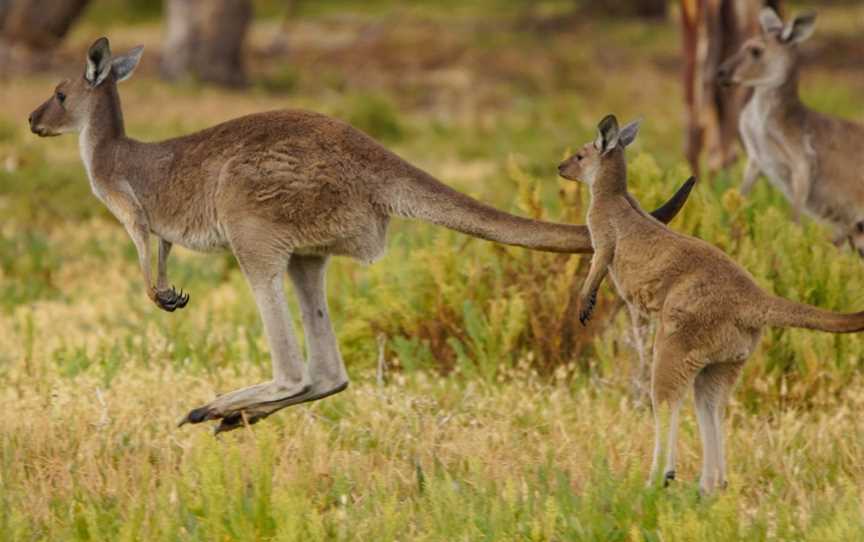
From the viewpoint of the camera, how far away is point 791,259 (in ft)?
20.5

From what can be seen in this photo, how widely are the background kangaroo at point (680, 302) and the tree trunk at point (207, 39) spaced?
1183 centimetres

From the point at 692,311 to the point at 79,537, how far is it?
5.89 ft

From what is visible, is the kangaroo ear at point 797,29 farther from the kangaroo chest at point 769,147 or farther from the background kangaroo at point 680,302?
the background kangaroo at point 680,302

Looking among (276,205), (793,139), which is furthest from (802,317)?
(793,139)

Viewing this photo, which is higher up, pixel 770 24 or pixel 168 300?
pixel 770 24

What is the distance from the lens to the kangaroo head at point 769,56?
27.0 feet

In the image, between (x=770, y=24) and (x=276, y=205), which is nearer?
(x=276, y=205)

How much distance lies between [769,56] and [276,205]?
416cm

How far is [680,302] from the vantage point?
4.42 metres

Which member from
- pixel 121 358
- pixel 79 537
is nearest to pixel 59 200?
pixel 121 358

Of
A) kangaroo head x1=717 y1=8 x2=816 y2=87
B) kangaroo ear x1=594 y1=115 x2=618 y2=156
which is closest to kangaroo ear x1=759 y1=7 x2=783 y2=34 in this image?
kangaroo head x1=717 y1=8 x2=816 y2=87

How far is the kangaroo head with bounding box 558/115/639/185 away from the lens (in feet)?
15.6

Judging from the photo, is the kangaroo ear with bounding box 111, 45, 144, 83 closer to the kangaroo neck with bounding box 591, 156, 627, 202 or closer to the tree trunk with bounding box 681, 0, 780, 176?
the kangaroo neck with bounding box 591, 156, 627, 202

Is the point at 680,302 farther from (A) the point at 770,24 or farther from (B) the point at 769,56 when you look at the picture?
(A) the point at 770,24
